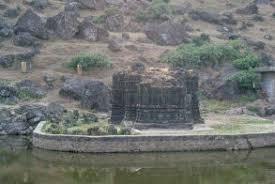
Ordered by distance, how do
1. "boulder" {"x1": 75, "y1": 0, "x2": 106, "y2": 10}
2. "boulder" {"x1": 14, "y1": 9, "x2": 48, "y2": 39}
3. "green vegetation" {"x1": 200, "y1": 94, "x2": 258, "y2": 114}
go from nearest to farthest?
"green vegetation" {"x1": 200, "y1": 94, "x2": 258, "y2": 114}
"boulder" {"x1": 14, "y1": 9, "x2": 48, "y2": 39}
"boulder" {"x1": 75, "y1": 0, "x2": 106, "y2": 10}

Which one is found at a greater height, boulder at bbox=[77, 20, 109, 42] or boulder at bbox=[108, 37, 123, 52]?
boulder at bbox=[77, 20, 109, 42]

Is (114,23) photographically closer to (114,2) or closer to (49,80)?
(114,2)

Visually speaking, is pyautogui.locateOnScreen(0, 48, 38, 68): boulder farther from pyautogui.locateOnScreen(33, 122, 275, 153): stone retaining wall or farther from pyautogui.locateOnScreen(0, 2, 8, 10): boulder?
pyautogui.locateOnScreen(33, 122, 275, 153): stone retaining wall

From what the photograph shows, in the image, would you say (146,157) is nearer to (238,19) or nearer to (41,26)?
(41,26)

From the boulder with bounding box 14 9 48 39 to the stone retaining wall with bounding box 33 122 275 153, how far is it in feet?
84.5

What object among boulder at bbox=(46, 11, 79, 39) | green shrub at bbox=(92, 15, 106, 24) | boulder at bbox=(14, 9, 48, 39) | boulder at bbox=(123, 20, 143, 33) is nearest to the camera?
boulder at bbox=(14, 9, 48, 39)

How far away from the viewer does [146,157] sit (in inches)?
1129

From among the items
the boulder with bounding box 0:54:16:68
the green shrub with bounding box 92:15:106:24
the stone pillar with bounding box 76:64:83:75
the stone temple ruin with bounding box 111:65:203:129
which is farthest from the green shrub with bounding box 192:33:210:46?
the stone temple ruin with bounding box 111:65:203:129

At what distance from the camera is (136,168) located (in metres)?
26.3

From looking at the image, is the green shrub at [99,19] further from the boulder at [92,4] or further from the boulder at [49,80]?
the boulder at [49,80]

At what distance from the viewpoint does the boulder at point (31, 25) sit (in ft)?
179

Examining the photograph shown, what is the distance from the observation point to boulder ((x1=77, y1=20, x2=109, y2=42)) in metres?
57.8

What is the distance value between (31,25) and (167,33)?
1393cm

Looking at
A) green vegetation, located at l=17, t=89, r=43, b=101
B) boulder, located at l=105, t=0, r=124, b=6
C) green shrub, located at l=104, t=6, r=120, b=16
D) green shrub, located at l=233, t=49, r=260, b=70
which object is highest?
boulder, located at l=105, t=0, r=124, b=6
